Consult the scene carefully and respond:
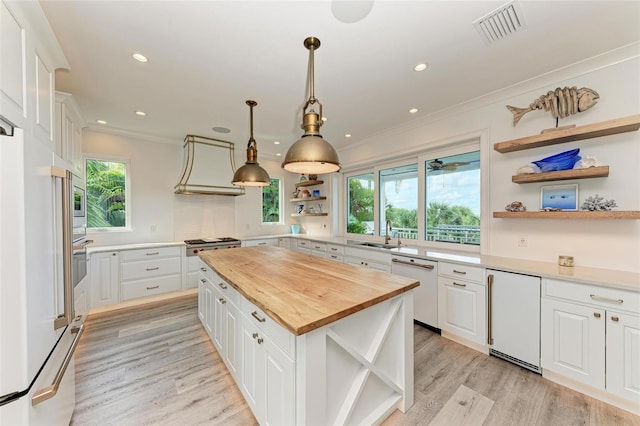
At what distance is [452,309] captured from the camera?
252 cm

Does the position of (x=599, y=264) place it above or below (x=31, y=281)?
below

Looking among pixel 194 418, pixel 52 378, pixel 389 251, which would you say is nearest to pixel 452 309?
pixel 389 251

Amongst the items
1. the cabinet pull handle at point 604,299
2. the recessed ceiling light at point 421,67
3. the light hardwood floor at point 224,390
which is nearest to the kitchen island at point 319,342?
the light hardwood floor at point 224,390

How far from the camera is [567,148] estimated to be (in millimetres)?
2223

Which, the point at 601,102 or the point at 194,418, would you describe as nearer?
the point at 194,418

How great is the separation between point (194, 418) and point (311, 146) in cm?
196

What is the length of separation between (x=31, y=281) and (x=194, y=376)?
1494 mm

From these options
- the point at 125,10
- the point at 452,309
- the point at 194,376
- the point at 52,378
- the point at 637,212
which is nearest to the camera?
the point at 52,378

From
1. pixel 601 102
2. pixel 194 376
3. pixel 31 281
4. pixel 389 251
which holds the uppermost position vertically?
pixel 601 102

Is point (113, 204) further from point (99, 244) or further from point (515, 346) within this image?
point (515, 346)

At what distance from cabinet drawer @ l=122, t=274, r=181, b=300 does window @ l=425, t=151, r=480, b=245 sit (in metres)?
3.95

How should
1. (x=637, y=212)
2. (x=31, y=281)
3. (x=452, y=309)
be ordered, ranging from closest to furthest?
1. (x=31, y=281)
2. (x=637, y=212)
3. (x=452, y=309)

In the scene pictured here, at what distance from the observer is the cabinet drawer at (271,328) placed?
1169mm

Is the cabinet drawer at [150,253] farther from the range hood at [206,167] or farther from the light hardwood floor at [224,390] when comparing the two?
the light hardwood floor at [224,390]
